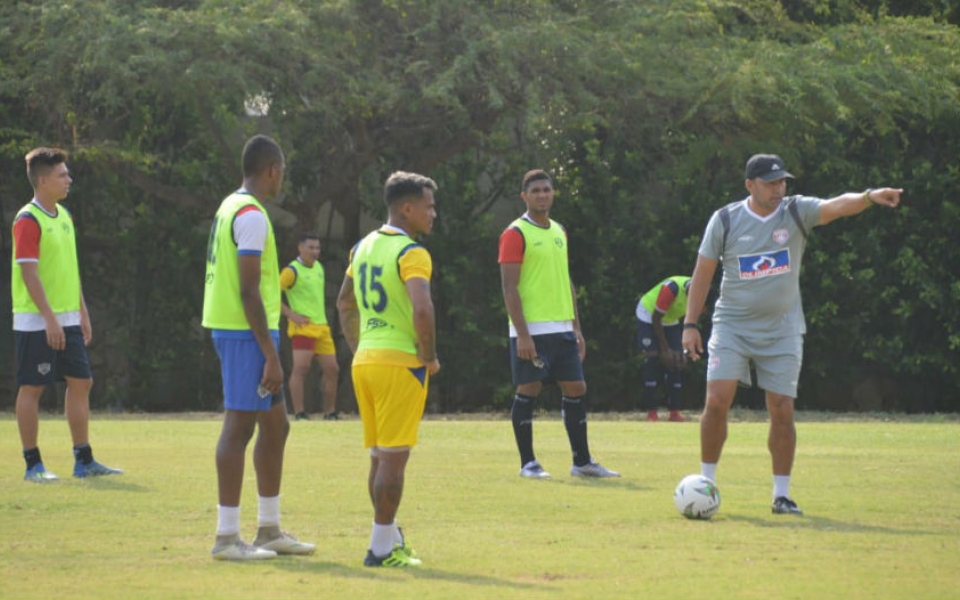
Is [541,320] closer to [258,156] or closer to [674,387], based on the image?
[258,156]

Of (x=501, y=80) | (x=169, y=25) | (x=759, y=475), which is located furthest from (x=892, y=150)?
(x=759, y=475)

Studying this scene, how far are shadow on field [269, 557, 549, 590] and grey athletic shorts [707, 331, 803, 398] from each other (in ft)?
10.2

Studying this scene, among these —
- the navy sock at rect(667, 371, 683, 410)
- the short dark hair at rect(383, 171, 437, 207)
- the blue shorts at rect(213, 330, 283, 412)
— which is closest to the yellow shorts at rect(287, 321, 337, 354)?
the navy sock at rect(667, 371, 683, 410)

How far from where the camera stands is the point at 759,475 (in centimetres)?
1224

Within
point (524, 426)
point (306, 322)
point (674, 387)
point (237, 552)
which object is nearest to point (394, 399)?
point (237, 552)

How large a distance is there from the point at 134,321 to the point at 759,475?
15626 mm

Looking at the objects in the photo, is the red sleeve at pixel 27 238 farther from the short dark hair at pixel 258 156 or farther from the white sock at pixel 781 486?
the white sock at pixel 781 486

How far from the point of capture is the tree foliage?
21.7m

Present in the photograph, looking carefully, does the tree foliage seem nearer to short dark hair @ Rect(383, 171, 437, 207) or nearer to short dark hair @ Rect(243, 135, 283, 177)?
short dark hair @ Rect(243, 135, 283, 177)

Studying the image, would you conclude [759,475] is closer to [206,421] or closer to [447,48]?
[206,421]

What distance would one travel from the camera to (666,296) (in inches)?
803

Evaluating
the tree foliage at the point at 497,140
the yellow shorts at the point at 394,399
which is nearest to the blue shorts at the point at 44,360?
the yellow shorts at the point at 394,399

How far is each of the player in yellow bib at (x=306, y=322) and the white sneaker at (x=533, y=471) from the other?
8205 millimetres

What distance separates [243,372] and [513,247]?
180 inches
